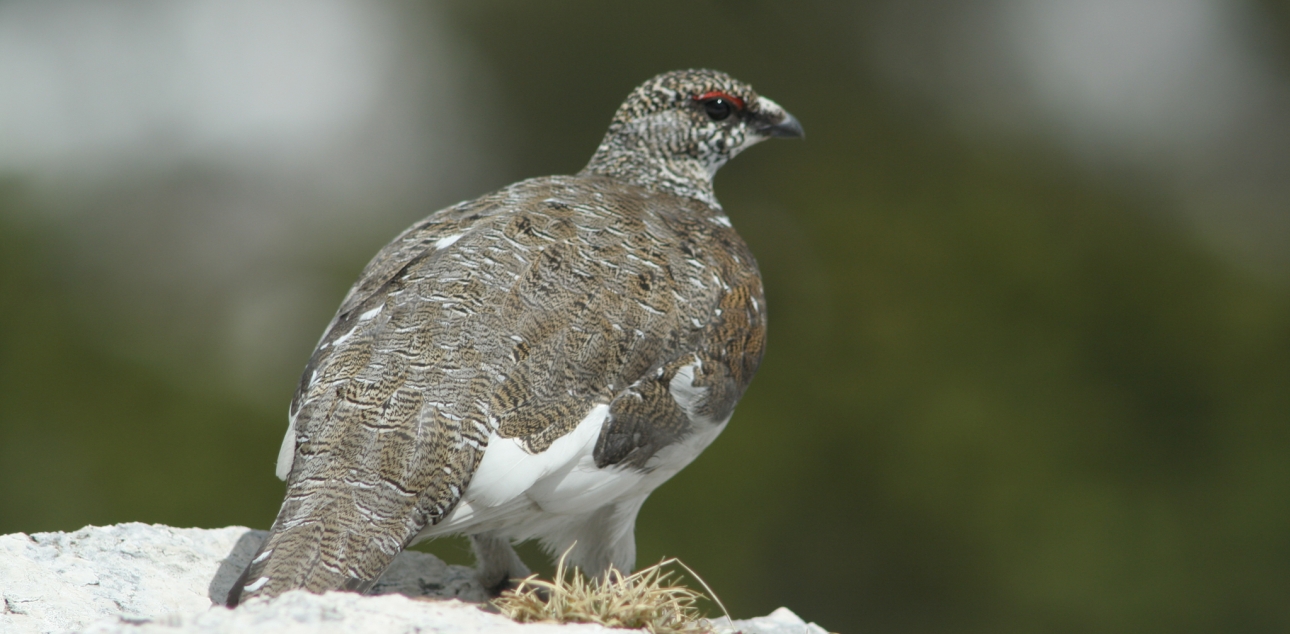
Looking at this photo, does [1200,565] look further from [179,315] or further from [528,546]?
[179,315]

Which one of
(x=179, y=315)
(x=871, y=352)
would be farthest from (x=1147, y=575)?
(x=179, y=315)

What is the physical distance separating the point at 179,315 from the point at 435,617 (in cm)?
872

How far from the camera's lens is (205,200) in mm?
12172

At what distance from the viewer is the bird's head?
5.22m

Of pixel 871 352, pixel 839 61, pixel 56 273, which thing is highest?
pixel 839 61

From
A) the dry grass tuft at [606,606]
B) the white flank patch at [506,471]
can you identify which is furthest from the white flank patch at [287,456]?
the dry grass tuft at [606,606]

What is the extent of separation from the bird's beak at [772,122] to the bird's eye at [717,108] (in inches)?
6.6

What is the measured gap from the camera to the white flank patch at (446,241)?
3680 millimetres

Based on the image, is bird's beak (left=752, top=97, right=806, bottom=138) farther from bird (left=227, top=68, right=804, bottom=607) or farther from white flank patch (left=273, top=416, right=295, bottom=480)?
white flank patch (left=273, top=416, right=295, bottom=480)

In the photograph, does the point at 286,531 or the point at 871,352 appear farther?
the point at 871,352

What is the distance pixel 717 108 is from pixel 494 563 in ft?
8.04

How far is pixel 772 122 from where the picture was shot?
18.0 feet

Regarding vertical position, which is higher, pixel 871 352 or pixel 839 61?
pixel 839 61

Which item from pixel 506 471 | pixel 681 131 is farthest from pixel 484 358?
pixel 681 131
